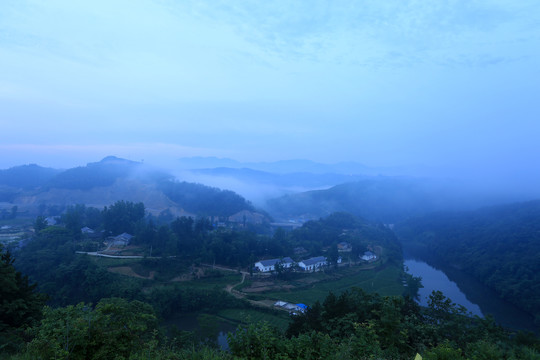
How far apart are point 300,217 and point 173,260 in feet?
139

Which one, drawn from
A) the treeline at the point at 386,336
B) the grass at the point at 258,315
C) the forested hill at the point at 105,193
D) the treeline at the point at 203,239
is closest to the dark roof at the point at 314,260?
the treeline at the point at 203,239

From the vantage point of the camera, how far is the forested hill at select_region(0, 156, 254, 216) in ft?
170

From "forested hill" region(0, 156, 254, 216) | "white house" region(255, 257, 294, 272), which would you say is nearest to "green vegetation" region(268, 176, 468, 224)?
"forested hill" region(0, 156, 254, 216)

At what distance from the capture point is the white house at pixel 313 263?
29203 millimetres

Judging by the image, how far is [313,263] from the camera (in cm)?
2995

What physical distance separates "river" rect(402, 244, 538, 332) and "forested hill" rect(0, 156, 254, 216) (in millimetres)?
29757

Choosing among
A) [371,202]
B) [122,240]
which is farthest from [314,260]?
[371,202]

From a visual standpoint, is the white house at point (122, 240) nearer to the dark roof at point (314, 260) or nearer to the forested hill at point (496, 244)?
the dark roof at point (314, 260)

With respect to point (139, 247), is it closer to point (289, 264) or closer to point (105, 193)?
point (289, 264)

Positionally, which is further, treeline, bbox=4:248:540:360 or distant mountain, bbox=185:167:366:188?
distant mountain, bbox=185:167:366:188

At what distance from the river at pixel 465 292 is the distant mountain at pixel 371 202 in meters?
33.8

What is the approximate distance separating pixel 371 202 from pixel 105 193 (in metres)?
63.7

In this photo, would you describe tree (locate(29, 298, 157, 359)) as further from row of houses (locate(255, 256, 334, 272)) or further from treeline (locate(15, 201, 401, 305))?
row of houses (locate(255, 256, 334, 272))

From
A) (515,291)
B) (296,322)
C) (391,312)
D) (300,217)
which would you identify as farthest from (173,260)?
(300,217)
